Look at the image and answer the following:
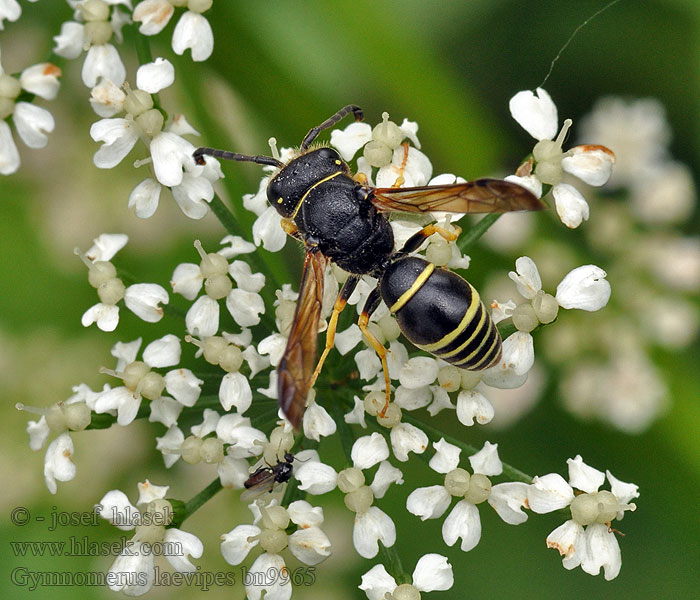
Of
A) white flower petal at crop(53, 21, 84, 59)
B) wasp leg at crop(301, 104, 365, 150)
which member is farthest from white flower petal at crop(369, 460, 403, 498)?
white flower petal at crop(53, 21, 84, 59)

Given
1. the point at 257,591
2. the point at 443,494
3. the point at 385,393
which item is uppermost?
the point at 385,393

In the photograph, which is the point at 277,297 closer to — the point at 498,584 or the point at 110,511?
the point at 110,511

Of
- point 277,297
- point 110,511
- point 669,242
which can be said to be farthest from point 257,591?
point 669,242

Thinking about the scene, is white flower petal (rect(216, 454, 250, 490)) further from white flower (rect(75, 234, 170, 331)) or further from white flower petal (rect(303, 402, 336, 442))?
white flower (rect(75, 234, 170, 331))

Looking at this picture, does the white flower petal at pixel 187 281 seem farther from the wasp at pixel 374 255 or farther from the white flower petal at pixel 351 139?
the white flower petal at pixel 351 139

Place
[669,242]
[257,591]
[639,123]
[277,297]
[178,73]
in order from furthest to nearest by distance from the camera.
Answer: [639,123]
[669,242]
[178,73]
[277,297]
[257,591]

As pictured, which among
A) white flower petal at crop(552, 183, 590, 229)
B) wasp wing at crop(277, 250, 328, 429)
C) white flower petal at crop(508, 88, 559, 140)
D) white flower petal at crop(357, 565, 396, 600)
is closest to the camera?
wasp wing at crop(277, 250, 328, 429)

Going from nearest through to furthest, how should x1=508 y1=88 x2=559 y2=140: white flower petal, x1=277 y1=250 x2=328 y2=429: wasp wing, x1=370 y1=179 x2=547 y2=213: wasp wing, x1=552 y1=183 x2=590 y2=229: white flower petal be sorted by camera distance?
x1=277 y1=250 x2=328 y2=429: wasp wing → x1=370 y1=179 x2=547 y2=213: wasp wing → x1=552 y1=183 x2=590 y2=229: white flower petal → x1=508 y1=88 x2=559 y2=140: white flower petal
